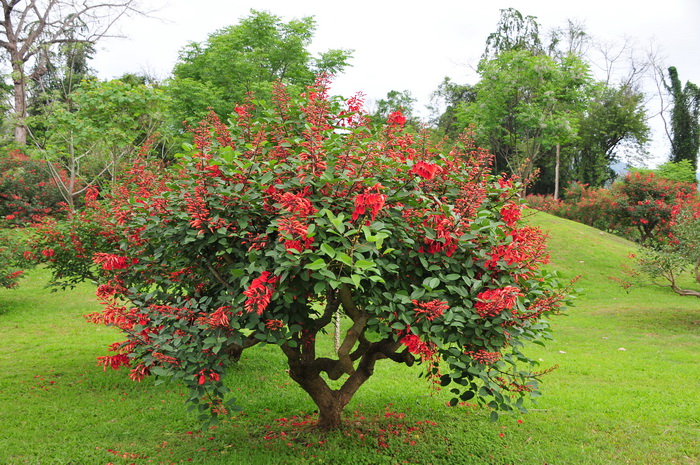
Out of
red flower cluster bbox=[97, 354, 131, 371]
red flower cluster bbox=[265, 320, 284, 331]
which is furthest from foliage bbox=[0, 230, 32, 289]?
red flower cluster bbox=[265, 320, 284, 331]

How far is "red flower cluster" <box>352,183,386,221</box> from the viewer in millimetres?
2473

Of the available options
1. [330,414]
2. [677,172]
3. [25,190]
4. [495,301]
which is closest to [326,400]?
[330,414]

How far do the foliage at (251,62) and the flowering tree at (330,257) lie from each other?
37.0ft

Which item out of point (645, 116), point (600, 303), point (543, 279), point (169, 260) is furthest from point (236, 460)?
point (645, 116)

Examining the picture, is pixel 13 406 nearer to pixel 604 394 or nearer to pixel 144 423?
pixel 144 423

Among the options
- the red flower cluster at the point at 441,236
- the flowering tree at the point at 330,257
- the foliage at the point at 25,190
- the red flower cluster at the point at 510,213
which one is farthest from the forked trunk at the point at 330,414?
the foliage at the point at 25,190

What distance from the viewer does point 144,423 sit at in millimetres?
4703

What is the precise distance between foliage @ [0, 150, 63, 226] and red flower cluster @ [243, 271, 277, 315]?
50.8 feet

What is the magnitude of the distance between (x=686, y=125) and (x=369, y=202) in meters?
36.5

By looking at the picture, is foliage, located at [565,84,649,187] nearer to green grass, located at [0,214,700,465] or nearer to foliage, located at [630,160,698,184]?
foliage, located at [630,160,698,184]

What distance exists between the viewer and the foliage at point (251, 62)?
13859mm

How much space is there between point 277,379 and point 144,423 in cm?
191

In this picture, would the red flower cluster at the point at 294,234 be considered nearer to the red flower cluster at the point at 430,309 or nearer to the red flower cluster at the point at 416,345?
the red flower cluster at the point at 430,309

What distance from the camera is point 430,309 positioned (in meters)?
2.68
